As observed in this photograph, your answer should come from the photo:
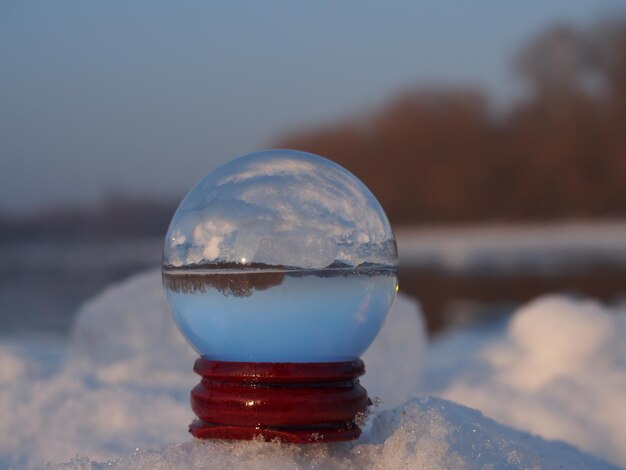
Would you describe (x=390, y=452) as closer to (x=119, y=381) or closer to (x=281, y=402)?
(x=281, y=402)

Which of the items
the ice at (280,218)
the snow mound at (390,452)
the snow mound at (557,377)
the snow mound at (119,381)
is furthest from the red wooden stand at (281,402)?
the snow mound at (557,377)

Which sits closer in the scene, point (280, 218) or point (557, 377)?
point (280, 218)

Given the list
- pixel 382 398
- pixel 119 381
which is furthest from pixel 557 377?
pixel 119 381

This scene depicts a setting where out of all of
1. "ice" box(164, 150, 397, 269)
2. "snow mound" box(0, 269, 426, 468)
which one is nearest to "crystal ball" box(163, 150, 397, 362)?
"ice" box(164, 150, 397, 269)

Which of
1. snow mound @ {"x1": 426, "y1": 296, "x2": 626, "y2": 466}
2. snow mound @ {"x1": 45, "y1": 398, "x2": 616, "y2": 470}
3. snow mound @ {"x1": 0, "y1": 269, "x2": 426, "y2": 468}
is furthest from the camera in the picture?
snow mound @ {"x1": 426, "y1": 296, "x2": 626, "y2": 466}

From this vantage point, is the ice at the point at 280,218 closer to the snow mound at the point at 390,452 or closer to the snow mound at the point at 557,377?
the snow mound at the point at 390,452

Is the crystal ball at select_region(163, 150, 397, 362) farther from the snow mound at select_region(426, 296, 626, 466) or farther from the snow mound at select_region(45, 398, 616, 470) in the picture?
the snow mound at select_region(426, 296, 626, 466)
